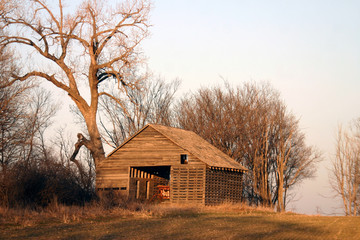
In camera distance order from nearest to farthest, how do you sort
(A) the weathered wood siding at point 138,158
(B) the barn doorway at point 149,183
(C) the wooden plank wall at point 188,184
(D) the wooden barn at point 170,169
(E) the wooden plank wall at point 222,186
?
(C) the wooden plank wall at point 188,184, (D) the wooden barn at point 170,169, (E) the wooden plank wall at point 222,186, (A) the weathered wood siding at point 138,158, (B) the barn doorway at point 149,183

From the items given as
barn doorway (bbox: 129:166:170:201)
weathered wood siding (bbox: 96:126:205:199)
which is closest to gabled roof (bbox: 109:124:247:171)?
weathered wood siding (bbox: 96:126:205:199)

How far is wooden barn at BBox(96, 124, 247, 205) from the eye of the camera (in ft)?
119

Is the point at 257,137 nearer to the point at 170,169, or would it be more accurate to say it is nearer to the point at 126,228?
the point at 170,169

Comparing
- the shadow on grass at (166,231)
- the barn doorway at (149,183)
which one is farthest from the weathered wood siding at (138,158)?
the shadow on grass at (166,231)

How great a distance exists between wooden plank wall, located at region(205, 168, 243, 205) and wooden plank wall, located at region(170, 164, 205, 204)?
0.49 m

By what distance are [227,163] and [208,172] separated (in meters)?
3.82

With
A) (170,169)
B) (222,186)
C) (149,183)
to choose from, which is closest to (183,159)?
(170,169)

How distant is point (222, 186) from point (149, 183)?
5.88m

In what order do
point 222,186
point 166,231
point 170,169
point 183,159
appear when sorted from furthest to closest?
point 183,159 → point 222,186 → point 170,169 → point 166,231

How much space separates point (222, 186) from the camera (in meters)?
38.6

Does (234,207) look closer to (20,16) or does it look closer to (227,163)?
(227,163)

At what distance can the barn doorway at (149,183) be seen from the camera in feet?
125

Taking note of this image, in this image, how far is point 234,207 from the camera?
35531 mm

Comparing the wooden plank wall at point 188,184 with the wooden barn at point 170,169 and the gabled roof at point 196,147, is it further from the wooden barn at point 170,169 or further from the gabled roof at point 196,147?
the gabled roof at point 196,147
